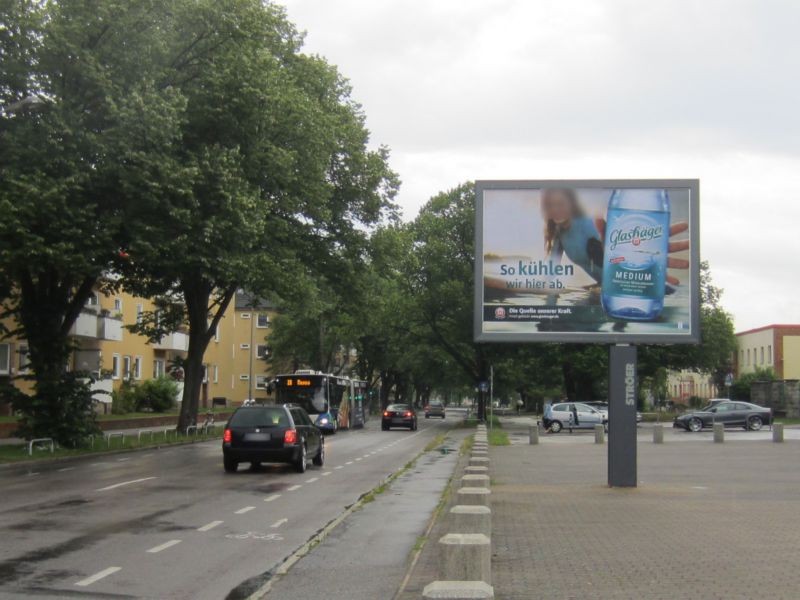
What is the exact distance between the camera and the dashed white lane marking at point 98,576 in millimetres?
8336

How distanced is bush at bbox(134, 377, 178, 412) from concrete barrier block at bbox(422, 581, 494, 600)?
5147cm

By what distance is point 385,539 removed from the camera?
11.2m

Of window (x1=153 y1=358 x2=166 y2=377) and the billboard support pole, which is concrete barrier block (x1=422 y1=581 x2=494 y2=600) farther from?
window (x1=153 y1=358 x2=166 y2=377)

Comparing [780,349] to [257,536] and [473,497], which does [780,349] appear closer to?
[257,536]

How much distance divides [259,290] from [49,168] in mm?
9336

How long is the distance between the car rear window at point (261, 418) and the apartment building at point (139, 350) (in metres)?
8.16

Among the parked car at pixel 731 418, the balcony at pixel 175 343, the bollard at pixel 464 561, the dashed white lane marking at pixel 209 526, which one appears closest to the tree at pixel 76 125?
the dashed white lane marking at pixel 209 526

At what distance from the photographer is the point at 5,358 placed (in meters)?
41.9

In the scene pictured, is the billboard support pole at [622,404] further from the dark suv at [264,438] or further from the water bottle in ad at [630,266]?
the dark suv at [264,438]

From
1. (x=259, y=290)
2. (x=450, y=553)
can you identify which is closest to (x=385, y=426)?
(x=259, y=290)

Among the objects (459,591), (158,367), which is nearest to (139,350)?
(158,367)

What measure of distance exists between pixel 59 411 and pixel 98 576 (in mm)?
19059

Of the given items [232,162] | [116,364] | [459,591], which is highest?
[232,162]

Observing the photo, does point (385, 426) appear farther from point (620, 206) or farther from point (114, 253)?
point (620, 206)
